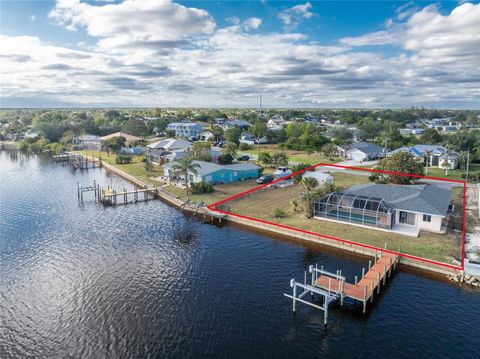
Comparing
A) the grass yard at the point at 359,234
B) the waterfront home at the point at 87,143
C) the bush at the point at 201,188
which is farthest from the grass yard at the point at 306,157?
the waterfront home at the point at 87,143

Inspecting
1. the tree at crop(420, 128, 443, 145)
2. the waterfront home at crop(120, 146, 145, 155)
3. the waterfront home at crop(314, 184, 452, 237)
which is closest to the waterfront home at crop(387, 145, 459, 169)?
the tree at crop(420, 128, 443, 145)

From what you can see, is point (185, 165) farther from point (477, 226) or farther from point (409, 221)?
point (477, 226)

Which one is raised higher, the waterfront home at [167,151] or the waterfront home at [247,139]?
the waterfront home at [247,139]

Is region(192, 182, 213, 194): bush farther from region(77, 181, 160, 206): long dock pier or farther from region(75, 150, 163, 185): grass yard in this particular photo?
region(75, 150, 163, 185): grass yard

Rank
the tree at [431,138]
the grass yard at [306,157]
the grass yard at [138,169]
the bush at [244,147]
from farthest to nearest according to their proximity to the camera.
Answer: the bush at [244,147] < the tree at [431,138] < the grass yard at [306,157] < the grass yard at [138,169]

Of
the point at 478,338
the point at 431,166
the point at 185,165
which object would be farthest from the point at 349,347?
the point at 431,166

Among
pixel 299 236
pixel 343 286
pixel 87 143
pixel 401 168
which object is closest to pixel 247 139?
pixel 87 143

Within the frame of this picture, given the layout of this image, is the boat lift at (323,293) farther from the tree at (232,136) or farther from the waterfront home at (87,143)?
the waterfront home at (87,143)
